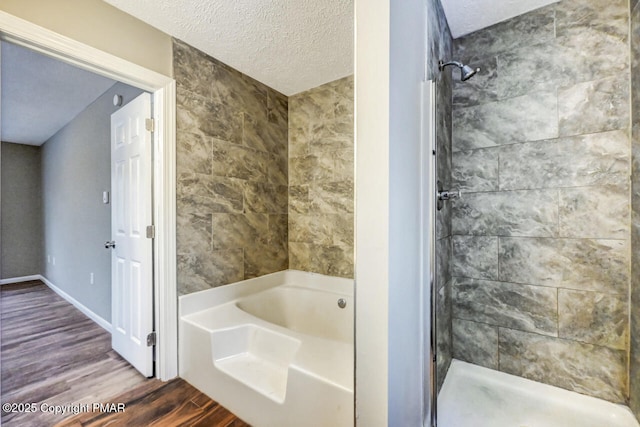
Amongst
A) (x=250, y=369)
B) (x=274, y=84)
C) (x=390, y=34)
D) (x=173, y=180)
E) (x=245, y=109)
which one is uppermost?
(x=274, y=84)

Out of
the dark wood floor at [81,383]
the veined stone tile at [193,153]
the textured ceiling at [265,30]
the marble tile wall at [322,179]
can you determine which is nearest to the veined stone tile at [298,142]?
the marble tile wall at [322,179]

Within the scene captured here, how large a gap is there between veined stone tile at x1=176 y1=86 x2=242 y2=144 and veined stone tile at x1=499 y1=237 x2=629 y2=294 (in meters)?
2.20

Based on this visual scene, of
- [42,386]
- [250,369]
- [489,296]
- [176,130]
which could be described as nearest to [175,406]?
[250,369]

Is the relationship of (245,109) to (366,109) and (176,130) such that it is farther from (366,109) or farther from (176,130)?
(366,109)

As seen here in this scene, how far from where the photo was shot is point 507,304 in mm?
1738

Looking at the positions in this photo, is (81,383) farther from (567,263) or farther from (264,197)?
(567,263)

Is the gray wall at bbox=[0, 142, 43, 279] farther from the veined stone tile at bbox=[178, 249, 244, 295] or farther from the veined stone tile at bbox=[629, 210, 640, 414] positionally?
the veined stone tile at bbox=[629, 210, 640, 414]

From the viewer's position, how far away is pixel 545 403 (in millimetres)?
1517

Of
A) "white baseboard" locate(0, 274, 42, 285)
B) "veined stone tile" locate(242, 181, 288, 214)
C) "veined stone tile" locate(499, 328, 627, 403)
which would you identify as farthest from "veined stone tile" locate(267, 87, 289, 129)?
"white baseboard" locate(0, 274, 42, 285)

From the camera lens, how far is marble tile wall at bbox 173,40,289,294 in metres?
1.94

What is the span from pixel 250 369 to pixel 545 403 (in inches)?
67.9

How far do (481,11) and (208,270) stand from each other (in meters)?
2.55

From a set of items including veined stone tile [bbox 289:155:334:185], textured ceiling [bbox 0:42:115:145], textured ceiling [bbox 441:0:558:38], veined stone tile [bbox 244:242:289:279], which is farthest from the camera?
veined stone tile [bbox 289:155:334:185]

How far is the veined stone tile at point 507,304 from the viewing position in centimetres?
162
